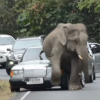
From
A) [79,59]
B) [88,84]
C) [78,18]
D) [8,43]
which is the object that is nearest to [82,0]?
Answer: [78,18]

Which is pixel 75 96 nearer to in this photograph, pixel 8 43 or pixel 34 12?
pixel 8 43

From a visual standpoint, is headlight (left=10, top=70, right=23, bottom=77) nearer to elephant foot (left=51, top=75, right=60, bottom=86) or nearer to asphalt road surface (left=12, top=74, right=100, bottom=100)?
asphalt road surface (left=12, top=74, right=100, bottom=100)

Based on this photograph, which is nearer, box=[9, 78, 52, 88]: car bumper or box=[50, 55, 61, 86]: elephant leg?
box=[50, 55, 61, 86]: elephant leg

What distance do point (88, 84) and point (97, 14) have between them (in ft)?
61.3

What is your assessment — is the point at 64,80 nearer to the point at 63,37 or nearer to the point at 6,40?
the point at 63,37

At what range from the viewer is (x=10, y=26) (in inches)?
2141

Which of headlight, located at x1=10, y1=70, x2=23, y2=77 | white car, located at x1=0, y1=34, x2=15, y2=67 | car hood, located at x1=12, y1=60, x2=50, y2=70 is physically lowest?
white car, located at x1=0, y1=34, x2=15, y2=67

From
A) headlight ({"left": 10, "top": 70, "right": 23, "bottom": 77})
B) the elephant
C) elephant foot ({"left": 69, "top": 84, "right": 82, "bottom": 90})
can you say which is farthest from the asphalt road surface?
headlight ({"left": 10, "top": 70, "right": 23, "bottom": 77})

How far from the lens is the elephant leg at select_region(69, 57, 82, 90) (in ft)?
65.1

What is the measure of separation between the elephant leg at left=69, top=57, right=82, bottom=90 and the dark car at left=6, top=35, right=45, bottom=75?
9553 millimetres

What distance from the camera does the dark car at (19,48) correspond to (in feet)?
97.4

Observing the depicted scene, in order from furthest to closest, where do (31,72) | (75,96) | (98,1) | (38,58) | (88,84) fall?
1. (98,1)
2. (88,84)
3. (38,58)
4. (31,72)
5. (75,96)

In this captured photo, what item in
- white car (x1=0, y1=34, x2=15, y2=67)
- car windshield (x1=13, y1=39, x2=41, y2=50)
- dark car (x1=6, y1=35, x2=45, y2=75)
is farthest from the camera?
white car (x1=0, y1=34, x2=15, y2=67)

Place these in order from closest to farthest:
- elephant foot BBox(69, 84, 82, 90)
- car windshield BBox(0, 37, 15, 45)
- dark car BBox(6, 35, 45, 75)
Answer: elephant foot BBox(69, 84, 82, 90)
dark car BBox(6, 35, 45, 75)
car windshield BBox(0, 37, 15, 45)
